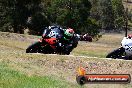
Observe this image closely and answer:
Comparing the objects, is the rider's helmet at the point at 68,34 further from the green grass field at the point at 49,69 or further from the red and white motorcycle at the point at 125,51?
the green grass field at the point at 49,69

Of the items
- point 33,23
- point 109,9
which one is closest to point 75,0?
point 33,23

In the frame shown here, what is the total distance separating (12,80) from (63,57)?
23.8ft

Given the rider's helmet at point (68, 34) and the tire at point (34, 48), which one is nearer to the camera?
the rider's helmet at point (68, 34)

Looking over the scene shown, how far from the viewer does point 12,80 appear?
12.4m

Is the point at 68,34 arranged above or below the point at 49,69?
below

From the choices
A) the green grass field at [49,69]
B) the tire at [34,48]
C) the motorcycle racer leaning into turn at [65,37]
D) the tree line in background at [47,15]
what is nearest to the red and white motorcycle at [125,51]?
the green grass field at [49,69]

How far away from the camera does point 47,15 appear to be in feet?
262

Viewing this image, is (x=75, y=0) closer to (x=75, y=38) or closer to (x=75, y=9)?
(x=75, y=9)

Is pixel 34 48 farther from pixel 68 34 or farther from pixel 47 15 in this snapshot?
pixel 47 15

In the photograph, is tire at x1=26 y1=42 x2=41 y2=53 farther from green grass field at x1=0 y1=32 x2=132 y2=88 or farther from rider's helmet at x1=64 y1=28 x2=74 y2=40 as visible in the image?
green grass field at x1=0 y1=32 x2=132 y2=88

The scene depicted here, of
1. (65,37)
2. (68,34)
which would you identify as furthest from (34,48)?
(68,34)

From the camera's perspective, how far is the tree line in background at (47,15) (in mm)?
67750

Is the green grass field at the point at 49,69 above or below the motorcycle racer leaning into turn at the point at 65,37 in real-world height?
above

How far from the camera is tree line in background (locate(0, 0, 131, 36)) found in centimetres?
6775
